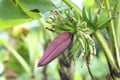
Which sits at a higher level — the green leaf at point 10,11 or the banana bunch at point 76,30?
the banana bunch at point 76,30

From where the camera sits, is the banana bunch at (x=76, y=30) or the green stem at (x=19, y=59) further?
the green stem at (x=19, y=59)

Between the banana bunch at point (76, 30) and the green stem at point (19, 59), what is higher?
the banana bunch at point (76, 30)

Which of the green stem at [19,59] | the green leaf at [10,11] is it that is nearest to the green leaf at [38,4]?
the green leaf at [10,11]

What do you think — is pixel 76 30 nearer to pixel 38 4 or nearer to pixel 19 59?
pixel 38 4

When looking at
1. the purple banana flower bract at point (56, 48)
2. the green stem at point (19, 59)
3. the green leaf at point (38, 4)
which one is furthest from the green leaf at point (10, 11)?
the green stem at point (19, 59)

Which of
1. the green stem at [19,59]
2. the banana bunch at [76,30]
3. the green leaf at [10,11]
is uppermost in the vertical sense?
the banana bunch at [76,30]

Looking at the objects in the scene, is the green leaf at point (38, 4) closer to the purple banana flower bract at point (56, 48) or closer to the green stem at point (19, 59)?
the purple banana flower bract at point (56, 48)

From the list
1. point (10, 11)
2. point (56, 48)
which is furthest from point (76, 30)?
point (10, 11)

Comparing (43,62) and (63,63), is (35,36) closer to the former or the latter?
(63,63)

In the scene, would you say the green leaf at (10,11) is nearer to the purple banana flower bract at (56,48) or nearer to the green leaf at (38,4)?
the green leaf at (38,4)
